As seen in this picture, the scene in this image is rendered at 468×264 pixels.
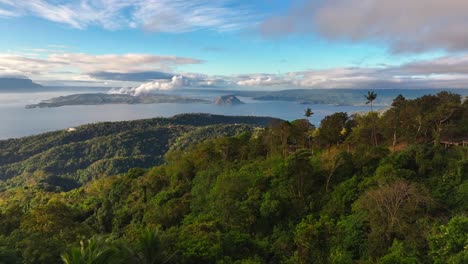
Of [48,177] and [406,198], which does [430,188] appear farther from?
[48,177]

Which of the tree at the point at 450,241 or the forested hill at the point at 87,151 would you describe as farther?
the forested hill at the point at 87,151

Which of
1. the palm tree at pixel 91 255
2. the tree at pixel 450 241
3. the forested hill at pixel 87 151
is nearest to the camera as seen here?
the palm tree at pixel 91 255

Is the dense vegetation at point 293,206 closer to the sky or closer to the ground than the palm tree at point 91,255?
closer to the ground

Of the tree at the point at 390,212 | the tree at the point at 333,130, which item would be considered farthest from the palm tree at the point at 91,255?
the tree at the point at 333,130

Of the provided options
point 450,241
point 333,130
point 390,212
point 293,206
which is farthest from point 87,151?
point 450,241

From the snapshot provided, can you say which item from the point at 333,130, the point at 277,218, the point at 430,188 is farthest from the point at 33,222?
the point at 333,130

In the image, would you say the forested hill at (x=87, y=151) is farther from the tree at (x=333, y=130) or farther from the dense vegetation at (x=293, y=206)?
the tree at (x=333, y=130)

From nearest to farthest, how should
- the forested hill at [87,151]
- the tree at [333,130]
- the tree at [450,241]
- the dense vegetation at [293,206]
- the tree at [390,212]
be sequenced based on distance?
the tree at [450,241] < the dense vegetation at [293,206] < the tree at [390,212] < the tree at [333,130] < the forested hill at [87,151]
